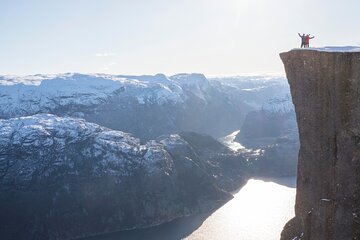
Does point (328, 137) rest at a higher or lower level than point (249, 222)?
higher

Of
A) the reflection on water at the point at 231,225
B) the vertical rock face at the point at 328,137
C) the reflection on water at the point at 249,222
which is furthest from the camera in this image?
the reflection on water at the point at 231,225

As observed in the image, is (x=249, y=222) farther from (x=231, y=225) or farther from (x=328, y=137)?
(x=328, y=137)

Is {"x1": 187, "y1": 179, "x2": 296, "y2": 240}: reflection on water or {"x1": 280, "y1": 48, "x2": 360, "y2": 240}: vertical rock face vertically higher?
{"x1": 280, "y1": 48, "x2": 360, "y2": 240}: vertical rock face

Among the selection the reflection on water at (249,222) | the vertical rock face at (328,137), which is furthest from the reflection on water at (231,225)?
the vertical rock face at (328,137)

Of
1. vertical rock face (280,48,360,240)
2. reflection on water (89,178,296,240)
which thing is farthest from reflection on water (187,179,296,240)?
vertical rock face (280,48,360,240)

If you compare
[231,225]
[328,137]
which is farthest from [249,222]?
[328,137]

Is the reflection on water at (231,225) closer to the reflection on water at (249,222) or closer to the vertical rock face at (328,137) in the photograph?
the reflection on water at (249,222)

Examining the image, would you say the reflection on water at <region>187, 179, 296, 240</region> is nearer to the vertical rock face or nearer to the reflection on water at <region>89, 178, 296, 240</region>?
the reflection on water at <region>89, 178, 296, 240</region>

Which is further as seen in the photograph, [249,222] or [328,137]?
[249,222]

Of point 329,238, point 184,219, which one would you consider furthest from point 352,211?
point 184,219
